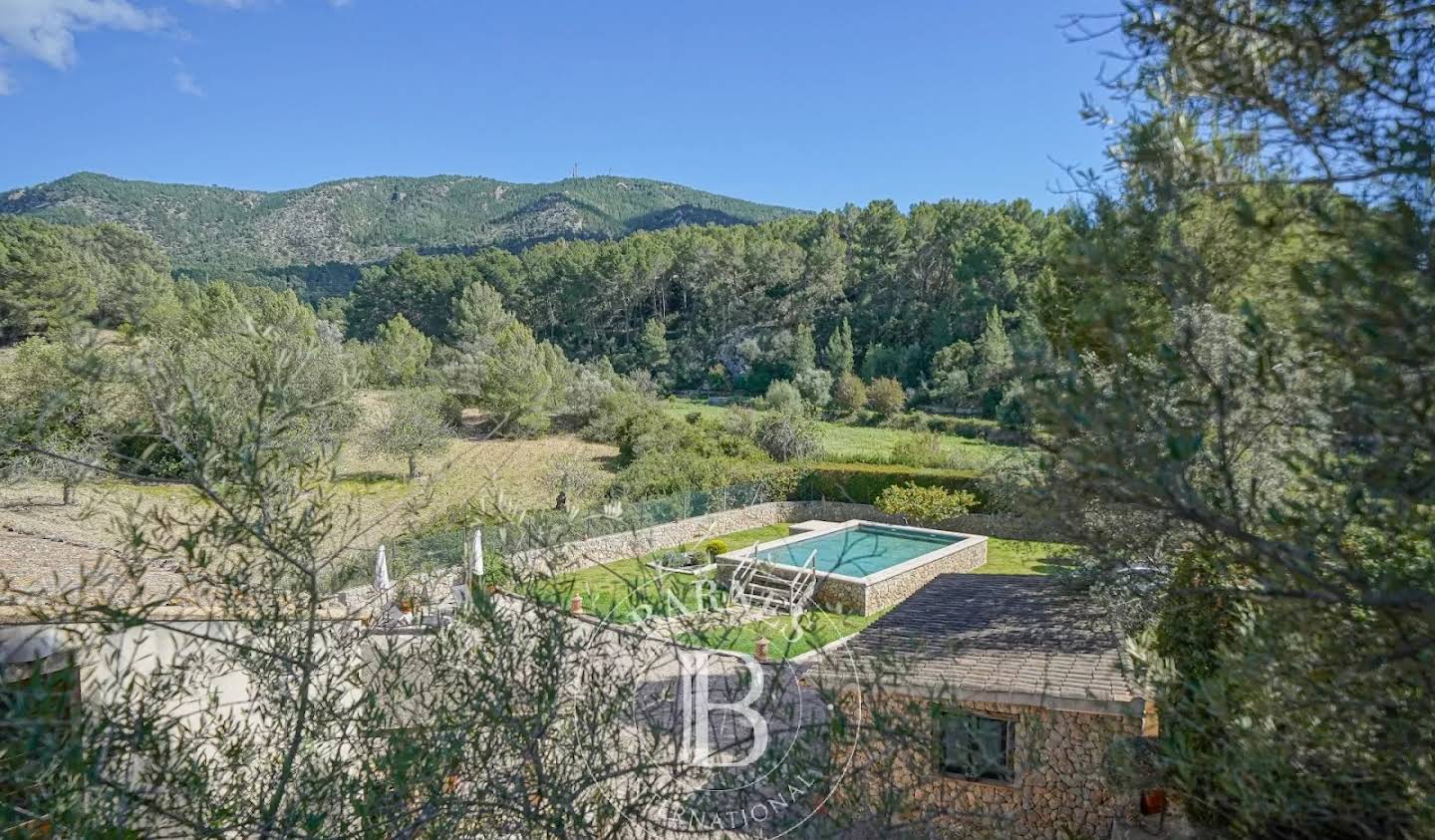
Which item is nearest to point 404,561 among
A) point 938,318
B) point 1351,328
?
point 1351,328

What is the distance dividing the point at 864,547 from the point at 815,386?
26.2 m

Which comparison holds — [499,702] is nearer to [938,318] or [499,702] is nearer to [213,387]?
[213,387]

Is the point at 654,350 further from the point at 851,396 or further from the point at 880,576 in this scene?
the point at 880,576

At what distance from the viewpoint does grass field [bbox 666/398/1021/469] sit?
981 inches

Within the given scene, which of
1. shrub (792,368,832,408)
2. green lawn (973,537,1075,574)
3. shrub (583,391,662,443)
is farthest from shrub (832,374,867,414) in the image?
green lawn (973,537,1075,574)

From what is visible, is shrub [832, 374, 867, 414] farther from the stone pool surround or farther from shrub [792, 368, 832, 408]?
the stone pool surround

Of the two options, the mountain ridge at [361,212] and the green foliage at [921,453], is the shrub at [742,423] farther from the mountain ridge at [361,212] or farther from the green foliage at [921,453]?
the mountain ridge at [361,212]

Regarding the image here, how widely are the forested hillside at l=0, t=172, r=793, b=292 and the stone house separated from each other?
7339 centimetres

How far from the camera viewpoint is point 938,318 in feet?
166

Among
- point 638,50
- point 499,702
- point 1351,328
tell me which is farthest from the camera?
point 638,50

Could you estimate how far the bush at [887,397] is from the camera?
4100 cm

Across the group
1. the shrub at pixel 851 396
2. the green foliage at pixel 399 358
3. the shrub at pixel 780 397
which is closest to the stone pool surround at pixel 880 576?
the shrub at pixel 780 397

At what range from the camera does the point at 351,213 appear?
4195 inches

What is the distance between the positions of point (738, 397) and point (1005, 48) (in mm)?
41927
